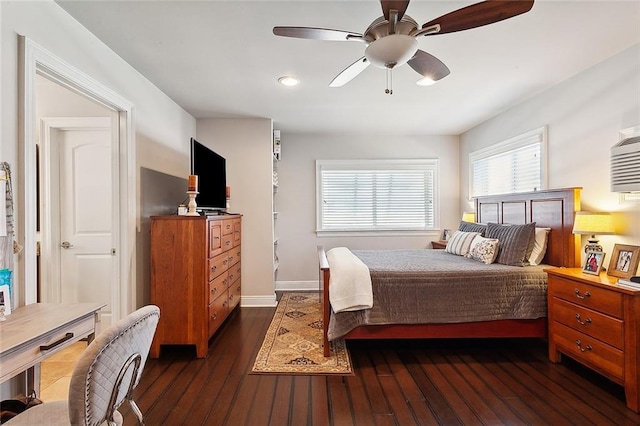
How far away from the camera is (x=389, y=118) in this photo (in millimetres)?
4074

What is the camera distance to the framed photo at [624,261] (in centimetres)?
211

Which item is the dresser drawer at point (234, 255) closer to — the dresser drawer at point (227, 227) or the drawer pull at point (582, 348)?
the dresser drawer at point (227, 227)

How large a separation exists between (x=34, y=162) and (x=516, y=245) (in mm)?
3744

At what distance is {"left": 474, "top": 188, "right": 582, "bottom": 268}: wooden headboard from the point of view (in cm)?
272

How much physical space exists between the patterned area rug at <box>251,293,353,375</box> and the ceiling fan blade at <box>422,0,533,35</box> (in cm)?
244

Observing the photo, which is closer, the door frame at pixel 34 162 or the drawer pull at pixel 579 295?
the door frame at pixel 34 162

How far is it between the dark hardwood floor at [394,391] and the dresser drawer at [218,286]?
1.64ft

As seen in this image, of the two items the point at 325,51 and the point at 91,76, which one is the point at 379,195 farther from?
the point at 91,76

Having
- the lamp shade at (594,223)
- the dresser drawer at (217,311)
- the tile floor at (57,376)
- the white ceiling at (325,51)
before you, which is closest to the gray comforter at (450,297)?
the lamp shade at (594,223)

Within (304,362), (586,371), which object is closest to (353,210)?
(304,362)

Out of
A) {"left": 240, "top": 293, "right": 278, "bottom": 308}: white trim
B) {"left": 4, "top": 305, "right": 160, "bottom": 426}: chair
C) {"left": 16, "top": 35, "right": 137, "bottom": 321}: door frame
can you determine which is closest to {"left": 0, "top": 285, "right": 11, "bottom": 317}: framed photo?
{"left": 16, "top": 35, "right": 137, "bottom": 321}: door frame

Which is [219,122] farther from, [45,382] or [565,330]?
[565,330]

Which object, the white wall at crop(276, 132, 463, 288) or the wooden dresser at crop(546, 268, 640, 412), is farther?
the white wall at crop(276, 132, 463, 288)

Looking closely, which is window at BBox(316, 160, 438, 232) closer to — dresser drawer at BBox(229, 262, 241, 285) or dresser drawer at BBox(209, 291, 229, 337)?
dresser drawer at BBox(229, 262, 241, 285)
